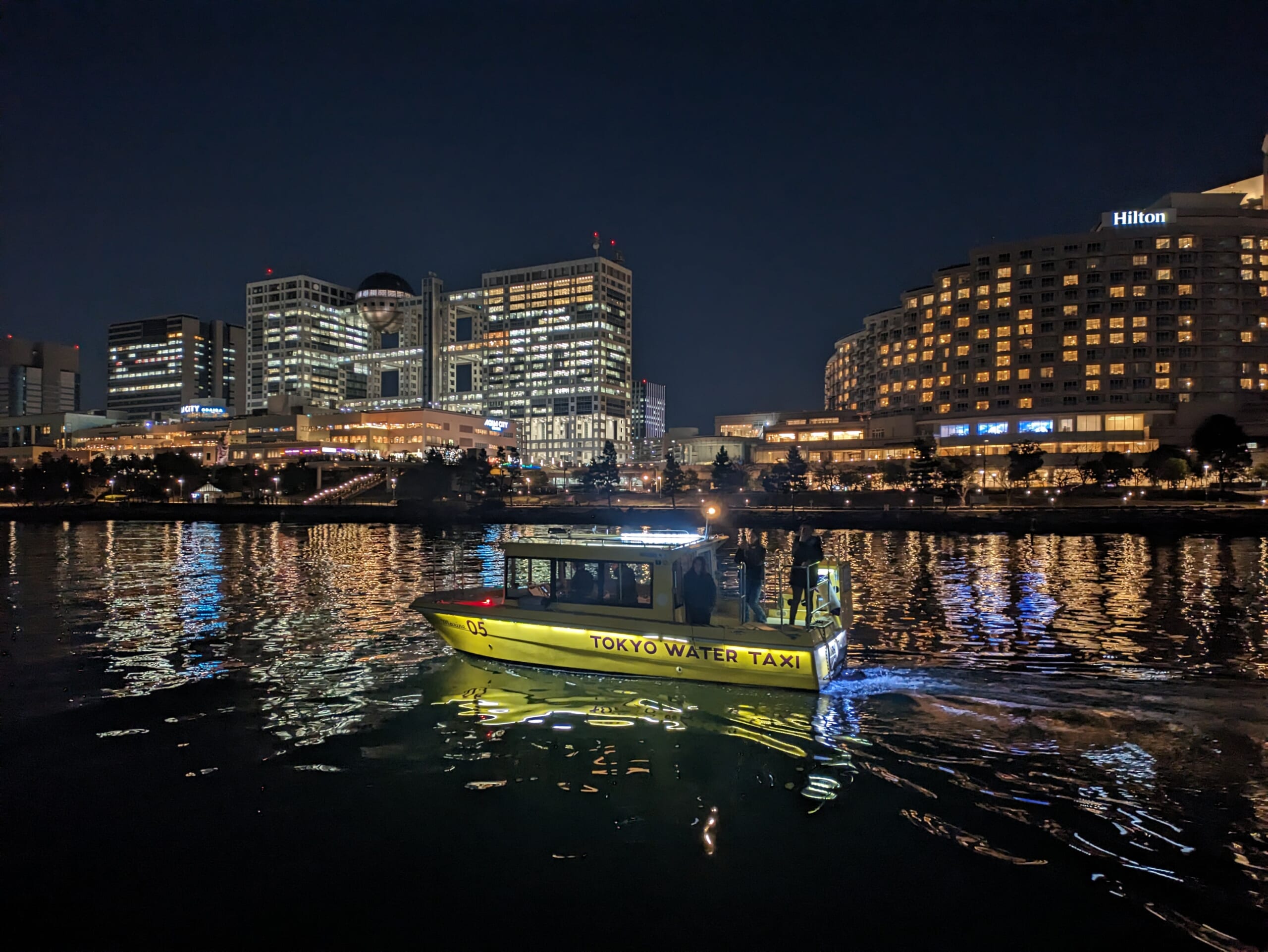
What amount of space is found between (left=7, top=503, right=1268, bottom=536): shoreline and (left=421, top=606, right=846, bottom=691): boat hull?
32.6m

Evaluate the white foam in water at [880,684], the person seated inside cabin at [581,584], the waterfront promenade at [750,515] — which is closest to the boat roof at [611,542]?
the person seated inside cabin at [581,584]

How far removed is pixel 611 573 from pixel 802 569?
395cm

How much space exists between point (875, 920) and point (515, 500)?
100524mm

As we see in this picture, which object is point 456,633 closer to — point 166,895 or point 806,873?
point 166,895

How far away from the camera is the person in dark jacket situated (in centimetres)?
1408

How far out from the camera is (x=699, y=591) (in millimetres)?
14086

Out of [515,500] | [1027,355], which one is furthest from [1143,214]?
[515,500]

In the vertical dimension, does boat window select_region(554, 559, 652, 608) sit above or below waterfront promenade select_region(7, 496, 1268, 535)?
above

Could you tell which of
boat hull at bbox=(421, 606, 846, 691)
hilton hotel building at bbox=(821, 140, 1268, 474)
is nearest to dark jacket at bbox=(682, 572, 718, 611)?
boat hull at bbox=(421, 606, 846, 691)

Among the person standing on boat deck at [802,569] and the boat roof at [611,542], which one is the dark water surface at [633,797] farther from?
the boat roof at [611,542]

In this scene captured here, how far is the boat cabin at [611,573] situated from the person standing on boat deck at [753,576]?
0.68m

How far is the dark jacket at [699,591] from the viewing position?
554 inches

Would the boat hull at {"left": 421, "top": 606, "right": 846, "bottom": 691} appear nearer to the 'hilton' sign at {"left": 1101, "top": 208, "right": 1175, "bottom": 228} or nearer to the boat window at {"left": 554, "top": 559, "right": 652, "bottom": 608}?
the boat window at {"left": 554, "top": 559, "right": 652, "bottom": 608}

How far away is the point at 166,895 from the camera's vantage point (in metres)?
7.82
